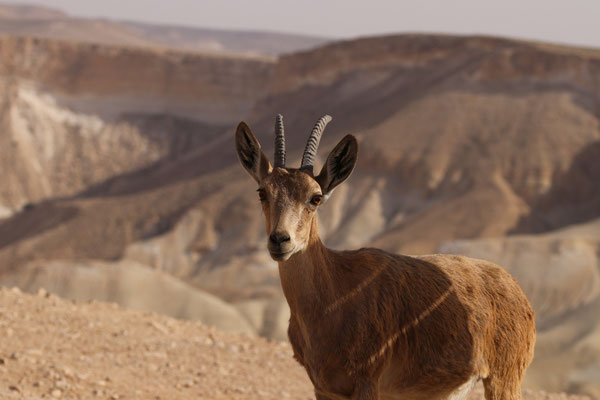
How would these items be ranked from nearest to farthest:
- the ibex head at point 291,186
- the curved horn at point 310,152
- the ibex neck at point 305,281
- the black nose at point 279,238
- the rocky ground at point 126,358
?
the black nose at point 279,238
the ibex head at point 291,186
the ibex neck at point 305,281
the curved horn at point 310,152
the rocky ground at point 126,358

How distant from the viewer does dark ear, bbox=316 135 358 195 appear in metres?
6.38

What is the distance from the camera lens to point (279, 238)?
5.88 metres

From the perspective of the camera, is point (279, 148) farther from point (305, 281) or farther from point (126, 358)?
point (126, 358)

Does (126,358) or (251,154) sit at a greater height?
(251,154)

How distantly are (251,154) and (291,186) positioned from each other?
0.58m

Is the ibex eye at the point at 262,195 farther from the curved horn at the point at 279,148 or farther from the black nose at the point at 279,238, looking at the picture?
the black nose at the point at 279,238

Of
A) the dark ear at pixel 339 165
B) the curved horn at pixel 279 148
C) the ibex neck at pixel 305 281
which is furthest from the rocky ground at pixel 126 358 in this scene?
the dark ear at pixel 339 165

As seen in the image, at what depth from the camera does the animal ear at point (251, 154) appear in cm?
650

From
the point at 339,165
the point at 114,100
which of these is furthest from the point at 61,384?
the point at 114,100

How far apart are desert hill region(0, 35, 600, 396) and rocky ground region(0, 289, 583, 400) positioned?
18.2 metres

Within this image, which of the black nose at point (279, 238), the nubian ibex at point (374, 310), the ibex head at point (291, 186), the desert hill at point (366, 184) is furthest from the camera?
the desert hill at point (366, 184)

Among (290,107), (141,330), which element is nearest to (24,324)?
(141,330)

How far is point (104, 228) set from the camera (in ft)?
221

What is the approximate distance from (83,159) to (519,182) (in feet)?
186
